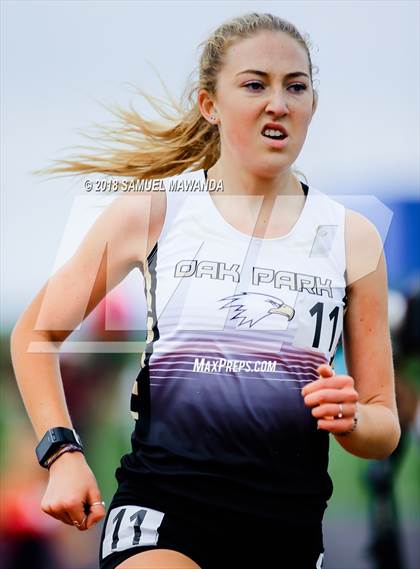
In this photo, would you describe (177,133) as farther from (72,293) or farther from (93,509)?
(93,509)

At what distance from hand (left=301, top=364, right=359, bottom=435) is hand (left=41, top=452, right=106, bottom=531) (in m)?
0.48

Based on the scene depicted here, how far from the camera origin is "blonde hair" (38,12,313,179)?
2258mm

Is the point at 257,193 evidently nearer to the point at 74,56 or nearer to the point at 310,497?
the point at 310,497

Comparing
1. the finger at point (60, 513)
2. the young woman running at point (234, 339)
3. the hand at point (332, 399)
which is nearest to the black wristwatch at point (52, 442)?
the young woman running at point (234, 339)

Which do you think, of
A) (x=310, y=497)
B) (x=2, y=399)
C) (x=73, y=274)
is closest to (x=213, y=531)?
(x=310, y=497)

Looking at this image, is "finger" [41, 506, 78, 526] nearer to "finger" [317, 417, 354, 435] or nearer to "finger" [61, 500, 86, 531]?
"finger" [61, 500, 86, 531]

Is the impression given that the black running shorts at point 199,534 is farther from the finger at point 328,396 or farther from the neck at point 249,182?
the neck at point 249,182

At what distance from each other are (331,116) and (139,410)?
1524 millimetres

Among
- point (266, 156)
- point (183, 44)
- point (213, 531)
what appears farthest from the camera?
point (183, 44)

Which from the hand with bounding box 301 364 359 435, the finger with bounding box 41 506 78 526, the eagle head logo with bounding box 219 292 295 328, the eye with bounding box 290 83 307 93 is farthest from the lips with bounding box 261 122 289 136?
the finger with bounding box 41 506 78 526

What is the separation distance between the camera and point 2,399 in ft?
10.9

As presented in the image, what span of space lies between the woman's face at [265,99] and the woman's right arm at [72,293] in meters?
0.23

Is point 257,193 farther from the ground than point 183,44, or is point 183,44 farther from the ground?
point 183,44

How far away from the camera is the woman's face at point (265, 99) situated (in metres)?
2.11
